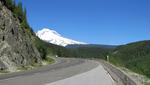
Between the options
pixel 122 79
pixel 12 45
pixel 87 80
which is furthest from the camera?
pixel 12 45

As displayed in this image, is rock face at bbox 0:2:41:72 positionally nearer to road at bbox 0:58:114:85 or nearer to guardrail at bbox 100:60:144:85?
road at bbox 0:58:114:85

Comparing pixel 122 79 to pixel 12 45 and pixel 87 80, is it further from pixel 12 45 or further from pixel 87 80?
pixel 12 45

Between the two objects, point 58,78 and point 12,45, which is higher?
point 12,45

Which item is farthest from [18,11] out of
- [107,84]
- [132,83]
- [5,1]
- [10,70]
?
[132,83]

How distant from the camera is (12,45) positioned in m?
48.1

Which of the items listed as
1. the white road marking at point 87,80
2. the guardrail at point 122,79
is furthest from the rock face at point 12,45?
the guardrail at point 122,79

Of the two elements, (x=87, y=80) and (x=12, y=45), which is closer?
(x=87, y=80)

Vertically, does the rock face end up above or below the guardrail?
above

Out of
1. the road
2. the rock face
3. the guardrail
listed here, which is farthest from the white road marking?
the rock face

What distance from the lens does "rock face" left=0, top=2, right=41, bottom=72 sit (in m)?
42.3

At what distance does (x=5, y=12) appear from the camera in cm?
4981

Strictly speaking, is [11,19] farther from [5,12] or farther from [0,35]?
[0,35]

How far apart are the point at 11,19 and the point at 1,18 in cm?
401

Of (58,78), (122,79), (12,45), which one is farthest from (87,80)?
(12,45)
